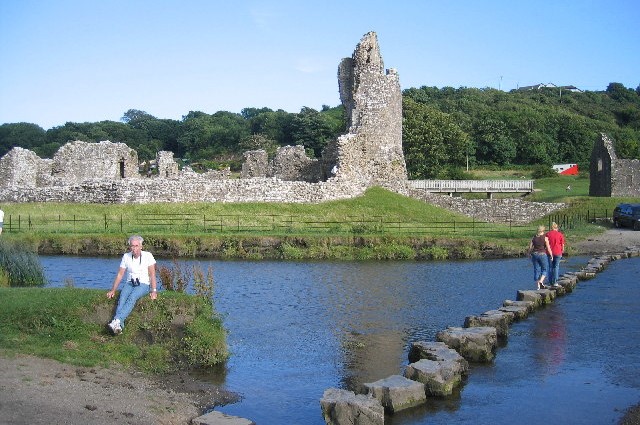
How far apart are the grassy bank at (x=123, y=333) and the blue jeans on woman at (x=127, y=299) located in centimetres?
19

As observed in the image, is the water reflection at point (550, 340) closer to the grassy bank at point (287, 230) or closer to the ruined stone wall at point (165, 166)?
the grassy bank at point (287, 230)

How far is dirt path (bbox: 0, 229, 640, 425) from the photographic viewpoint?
355 inches

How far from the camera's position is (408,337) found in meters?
15.2

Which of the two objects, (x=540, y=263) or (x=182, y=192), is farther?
(x=182, y=192)

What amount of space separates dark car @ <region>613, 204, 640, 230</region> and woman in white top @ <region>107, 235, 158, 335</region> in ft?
96.6

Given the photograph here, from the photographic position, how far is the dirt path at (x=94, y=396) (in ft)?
29.6

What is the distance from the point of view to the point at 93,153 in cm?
4528

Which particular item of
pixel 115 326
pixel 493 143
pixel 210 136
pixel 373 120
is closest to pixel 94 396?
pixel 115 326

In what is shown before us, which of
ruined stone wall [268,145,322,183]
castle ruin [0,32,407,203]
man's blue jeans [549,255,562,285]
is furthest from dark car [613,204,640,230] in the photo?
man's blue jeans [549,255,562,285]

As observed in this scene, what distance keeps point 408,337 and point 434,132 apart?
4928 centimetres

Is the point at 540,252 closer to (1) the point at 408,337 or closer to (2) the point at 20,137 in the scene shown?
(1) the point at 408,337

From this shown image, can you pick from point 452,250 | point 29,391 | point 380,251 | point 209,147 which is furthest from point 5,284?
point 209,147

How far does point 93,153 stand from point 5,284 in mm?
28415

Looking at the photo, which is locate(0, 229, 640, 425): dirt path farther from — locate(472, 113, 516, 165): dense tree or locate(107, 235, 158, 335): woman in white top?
locate(472, 113, 516, 165): dense tree
